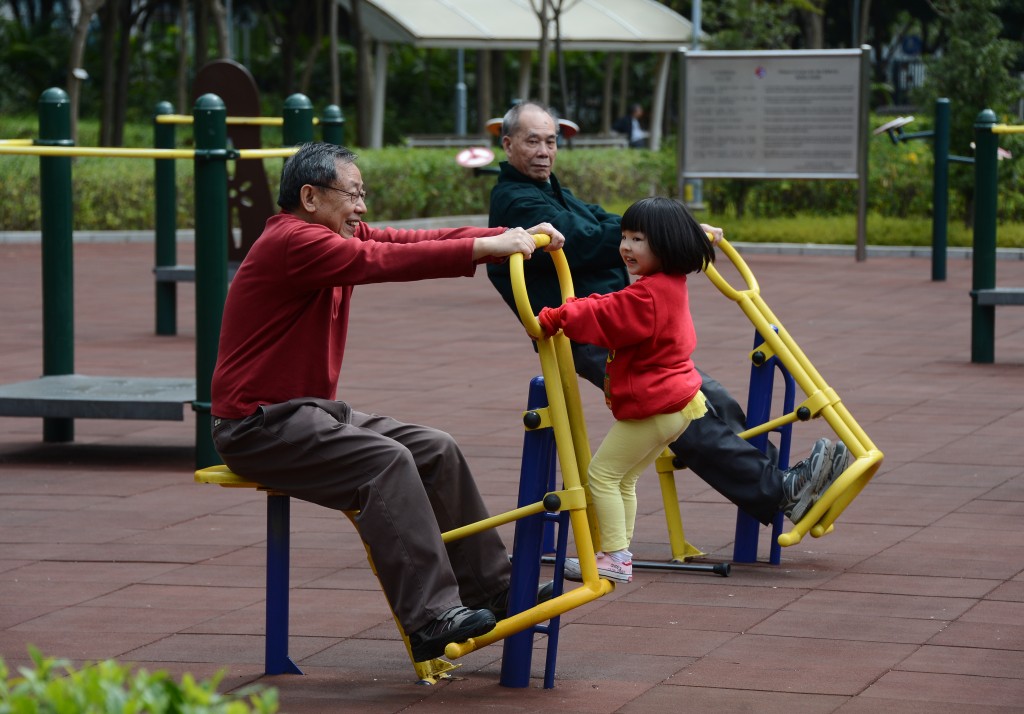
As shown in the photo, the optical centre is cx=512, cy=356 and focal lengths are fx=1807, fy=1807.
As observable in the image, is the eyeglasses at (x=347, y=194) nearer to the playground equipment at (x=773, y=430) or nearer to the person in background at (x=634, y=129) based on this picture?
the playground equipment at (x=773, y=430)

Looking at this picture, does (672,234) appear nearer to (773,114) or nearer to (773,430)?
(773,430)

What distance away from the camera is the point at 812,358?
10.9m

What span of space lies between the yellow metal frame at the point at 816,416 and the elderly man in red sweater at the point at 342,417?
1.15m

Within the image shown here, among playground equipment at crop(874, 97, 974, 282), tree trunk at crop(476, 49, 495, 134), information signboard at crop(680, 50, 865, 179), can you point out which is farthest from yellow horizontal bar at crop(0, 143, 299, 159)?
tree trunk at crop(476, 49, 495, 134)

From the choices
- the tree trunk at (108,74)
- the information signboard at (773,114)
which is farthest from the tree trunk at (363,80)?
the information signboard at (773,114)

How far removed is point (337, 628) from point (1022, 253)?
549 inches

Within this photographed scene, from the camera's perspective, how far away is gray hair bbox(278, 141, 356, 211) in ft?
14.7

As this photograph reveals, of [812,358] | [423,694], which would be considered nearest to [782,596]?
[423,694]

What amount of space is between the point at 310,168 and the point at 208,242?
3.00 metres

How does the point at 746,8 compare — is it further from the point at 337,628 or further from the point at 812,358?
the point at 337,628

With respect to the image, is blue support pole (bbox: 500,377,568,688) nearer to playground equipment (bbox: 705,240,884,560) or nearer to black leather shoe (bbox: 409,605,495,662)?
black leather shoe (bbox: 409,605,495,662)

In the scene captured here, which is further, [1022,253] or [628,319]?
[1022,253]

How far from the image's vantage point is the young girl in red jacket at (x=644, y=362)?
4879 millimetres

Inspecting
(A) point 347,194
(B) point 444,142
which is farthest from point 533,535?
(B) point 444,142
